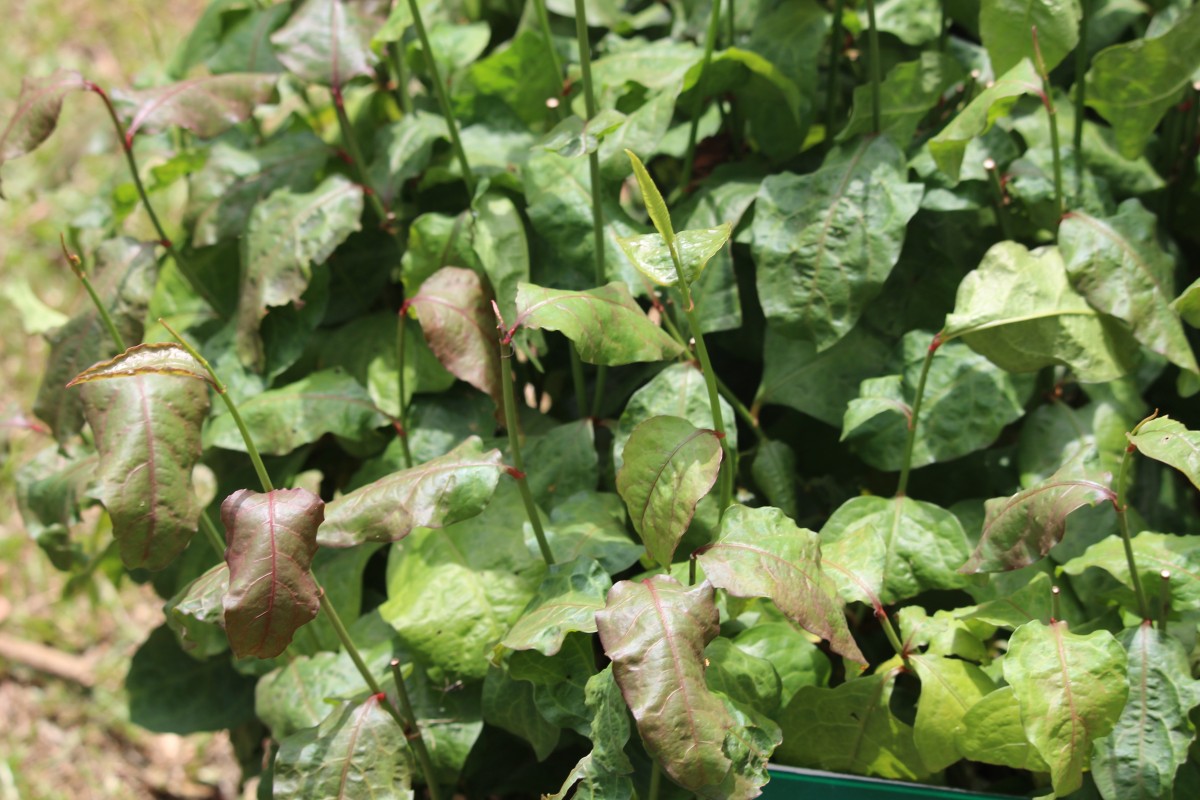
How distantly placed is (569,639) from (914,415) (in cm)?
47

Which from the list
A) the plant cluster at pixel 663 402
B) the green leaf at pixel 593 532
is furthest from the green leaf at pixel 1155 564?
the green leaf at pixel 593 532

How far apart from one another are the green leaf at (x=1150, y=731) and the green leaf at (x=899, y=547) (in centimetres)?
21

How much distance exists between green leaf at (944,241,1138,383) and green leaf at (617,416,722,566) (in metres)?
0.35

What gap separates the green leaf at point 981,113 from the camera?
126cm

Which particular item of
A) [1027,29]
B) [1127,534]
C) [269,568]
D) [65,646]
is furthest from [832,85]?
[65,646]

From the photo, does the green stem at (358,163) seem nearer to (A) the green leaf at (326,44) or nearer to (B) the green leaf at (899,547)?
(A) the green leaf at (326,44)

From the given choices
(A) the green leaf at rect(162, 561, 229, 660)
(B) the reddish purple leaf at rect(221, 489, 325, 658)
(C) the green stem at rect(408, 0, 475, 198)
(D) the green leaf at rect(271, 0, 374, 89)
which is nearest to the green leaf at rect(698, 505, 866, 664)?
(B) the reddish purple leaf at rect(221, 489, 325, 658)

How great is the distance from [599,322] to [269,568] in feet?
1.28

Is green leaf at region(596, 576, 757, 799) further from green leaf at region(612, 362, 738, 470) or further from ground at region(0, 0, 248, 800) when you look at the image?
ground at region(0, 0, 248, 800)

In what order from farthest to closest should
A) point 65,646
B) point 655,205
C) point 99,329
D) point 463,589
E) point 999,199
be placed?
point 65,646 < point 99,329 < point 999,199 < point 463,589 < point 655,205

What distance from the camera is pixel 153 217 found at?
5.21ft

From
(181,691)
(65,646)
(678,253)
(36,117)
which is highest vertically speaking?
(36,117)

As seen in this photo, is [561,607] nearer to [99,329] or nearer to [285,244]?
[285,244]

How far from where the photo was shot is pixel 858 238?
1401 millimetres
